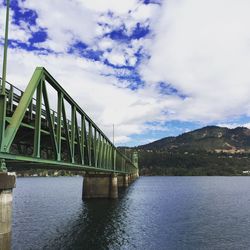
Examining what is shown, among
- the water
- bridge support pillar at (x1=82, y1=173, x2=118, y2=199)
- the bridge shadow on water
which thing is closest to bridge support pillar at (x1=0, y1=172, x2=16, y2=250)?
the bridge shadow on water

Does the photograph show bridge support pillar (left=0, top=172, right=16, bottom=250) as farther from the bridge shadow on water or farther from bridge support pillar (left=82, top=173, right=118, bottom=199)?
bridge support pillar (left=82, top=173, right=118, bottom=199)

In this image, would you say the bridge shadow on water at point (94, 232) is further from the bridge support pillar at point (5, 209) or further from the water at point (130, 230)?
the bridge support pillar at point (5, 209)

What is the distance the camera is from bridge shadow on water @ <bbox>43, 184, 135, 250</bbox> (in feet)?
102

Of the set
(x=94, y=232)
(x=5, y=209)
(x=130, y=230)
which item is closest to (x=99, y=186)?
(x=130, y=230)

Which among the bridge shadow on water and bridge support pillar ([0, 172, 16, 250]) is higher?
bridge support pillar ([0, 172, 16, 250])

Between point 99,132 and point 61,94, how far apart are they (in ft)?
90.2

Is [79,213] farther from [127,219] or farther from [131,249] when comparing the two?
[131,249]

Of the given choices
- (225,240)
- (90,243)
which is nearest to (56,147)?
(90,243)

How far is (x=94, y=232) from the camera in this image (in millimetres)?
37375

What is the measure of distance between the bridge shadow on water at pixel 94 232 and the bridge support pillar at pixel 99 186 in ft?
63.1

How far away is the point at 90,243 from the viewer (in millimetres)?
31984

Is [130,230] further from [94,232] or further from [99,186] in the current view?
[99,186]

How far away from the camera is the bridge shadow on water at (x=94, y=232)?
3119 centimetres

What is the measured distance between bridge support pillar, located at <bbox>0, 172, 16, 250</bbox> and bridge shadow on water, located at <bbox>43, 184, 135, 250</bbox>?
11.1m
